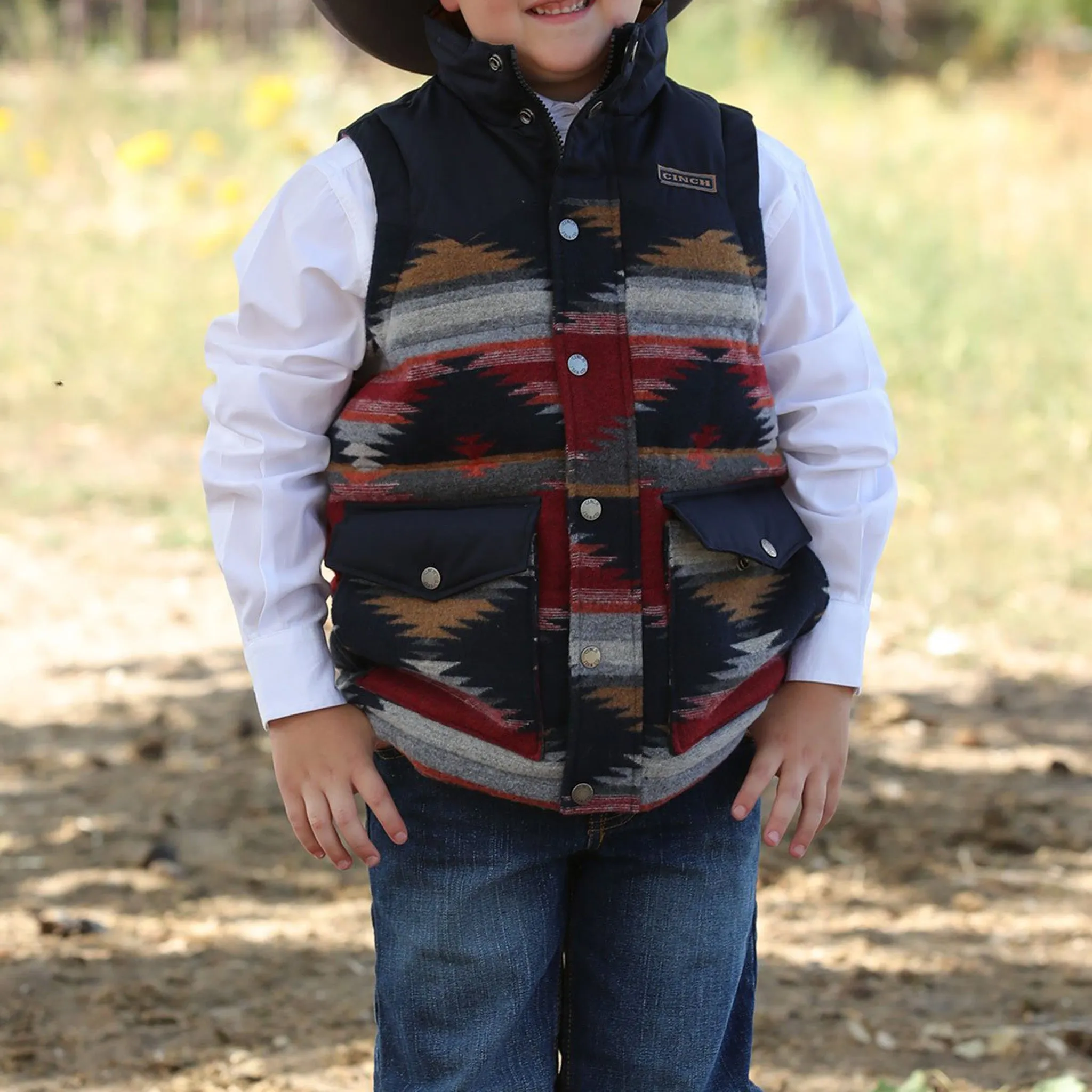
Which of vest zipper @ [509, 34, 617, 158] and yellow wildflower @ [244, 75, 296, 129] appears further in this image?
yellow wildflower @ [244, 75, 296, 129]

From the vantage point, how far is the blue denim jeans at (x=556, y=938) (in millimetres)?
1729

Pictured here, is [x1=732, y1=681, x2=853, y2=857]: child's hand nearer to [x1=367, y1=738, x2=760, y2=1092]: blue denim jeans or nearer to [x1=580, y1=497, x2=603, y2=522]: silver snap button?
[x1=367, y1=738, x2=760, y2=1092]: blue denim jeans

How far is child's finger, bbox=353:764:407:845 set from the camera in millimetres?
1717

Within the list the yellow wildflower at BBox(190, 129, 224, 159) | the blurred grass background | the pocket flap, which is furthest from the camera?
the yellow wildflower at BBox(190, 129, 224, 159)

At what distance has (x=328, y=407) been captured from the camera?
1.75 meters

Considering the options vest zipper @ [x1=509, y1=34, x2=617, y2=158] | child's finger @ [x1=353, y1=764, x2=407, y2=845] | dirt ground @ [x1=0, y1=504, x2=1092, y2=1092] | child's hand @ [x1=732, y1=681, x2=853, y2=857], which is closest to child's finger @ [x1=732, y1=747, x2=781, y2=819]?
child's hand @ [x1=732, y1=681, x2=853, y2=857]

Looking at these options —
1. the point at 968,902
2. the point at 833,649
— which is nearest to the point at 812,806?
the point at 833,649

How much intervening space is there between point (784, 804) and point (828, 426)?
16.9 inches

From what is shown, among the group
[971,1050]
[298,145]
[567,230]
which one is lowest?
[971,1050]

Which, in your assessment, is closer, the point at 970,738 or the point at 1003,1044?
the point at 1003,1044

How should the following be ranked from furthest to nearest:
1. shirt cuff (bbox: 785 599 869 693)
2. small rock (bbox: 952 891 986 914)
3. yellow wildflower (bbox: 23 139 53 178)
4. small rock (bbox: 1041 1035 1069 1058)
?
yellow wildflower (bbox: 23 139 53 178)
small rock (bbox: 952 891 986 914)
small rock (bbox: 1041 1035 1069 1058)
shirt cuff (bbox: 785 599 869 693)

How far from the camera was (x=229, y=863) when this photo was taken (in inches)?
129

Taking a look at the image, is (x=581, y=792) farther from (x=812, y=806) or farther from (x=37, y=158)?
(x=37, y=158)

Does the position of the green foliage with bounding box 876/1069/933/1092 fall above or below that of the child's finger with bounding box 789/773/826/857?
below
